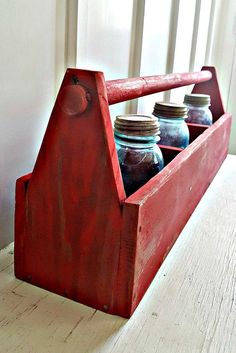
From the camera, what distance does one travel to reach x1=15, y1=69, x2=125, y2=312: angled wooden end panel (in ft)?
1.14

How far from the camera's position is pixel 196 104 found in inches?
30.0

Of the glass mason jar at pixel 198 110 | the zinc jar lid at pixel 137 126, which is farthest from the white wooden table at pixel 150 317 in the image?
the glass mason jar at pixel 198 110

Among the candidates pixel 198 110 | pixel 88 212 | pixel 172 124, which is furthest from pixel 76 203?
pixel 198 110

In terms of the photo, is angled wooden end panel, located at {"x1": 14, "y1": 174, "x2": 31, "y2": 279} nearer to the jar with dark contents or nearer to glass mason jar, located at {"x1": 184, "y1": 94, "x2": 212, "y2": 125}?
the jar with dark contents

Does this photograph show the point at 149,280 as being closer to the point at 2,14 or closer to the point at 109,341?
the point at 109,341

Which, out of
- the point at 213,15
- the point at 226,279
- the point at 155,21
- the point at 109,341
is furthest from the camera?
the point at 213,15

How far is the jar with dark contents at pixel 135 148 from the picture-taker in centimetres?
44

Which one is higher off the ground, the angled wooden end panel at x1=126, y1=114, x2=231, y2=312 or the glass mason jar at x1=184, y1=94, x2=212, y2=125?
the glass mason jar at x1=184, y1=94, x2=212, y2=125

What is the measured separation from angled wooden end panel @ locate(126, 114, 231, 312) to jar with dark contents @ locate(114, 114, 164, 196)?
0.08 ft

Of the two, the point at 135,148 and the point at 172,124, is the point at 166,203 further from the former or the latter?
the point at 172,124

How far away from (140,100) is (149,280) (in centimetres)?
41

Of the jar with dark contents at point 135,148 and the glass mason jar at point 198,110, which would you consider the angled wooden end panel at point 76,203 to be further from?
the glass mason jar at point 198,110

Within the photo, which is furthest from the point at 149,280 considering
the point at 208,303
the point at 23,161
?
the point at 23,161

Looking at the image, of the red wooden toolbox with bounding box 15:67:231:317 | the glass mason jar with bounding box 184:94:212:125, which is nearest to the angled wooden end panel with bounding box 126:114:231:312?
the red wooden toolbox with bounding box 15:67:231:317
